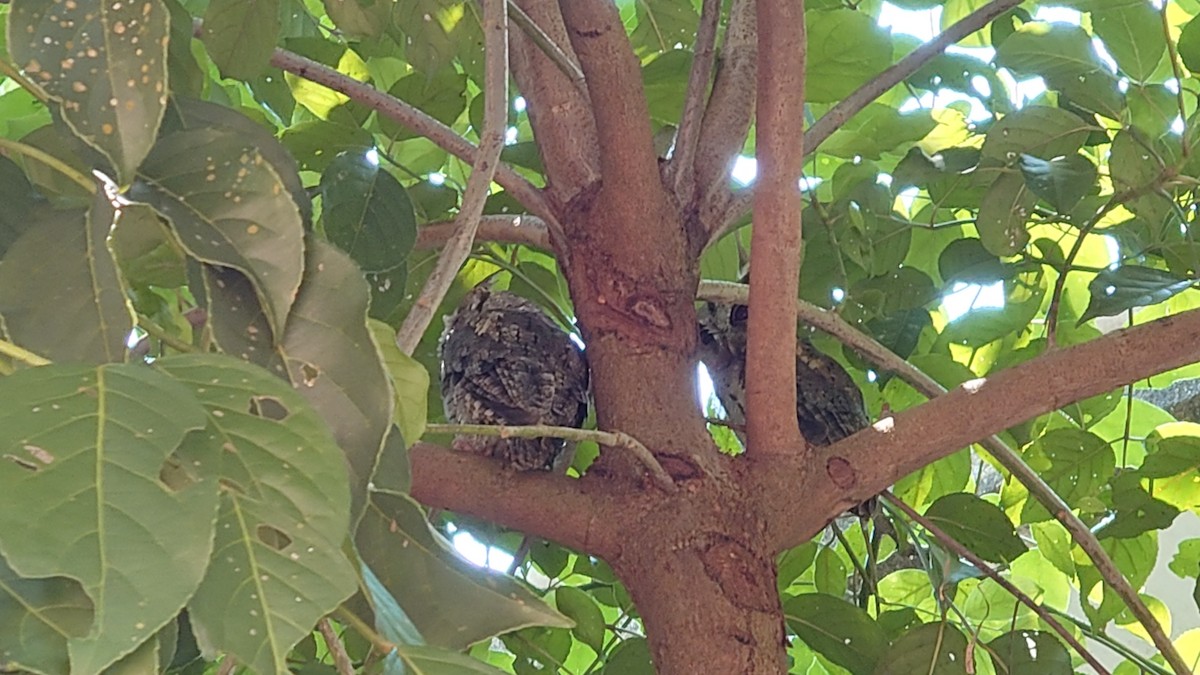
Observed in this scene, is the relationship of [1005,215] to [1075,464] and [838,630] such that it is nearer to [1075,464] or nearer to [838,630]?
[1075,464]

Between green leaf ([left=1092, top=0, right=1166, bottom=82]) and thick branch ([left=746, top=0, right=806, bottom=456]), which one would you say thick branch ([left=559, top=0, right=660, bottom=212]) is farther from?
green leaf ([left=1092, top=0, right=1166, bottom=82])

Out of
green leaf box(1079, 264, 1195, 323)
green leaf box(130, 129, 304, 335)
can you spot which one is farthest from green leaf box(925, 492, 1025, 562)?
green leaf box(130, 129, 304, 335)

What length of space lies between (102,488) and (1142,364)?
2.00ft

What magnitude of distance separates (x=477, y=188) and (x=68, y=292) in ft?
0.60

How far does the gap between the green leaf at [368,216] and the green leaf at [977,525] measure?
47 centimetres

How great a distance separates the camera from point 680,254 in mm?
816

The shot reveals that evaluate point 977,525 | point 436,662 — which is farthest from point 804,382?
point 436,662

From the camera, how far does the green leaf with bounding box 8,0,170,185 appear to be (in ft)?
1.13

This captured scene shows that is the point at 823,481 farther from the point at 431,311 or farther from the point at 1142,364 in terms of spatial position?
the point at 431,311

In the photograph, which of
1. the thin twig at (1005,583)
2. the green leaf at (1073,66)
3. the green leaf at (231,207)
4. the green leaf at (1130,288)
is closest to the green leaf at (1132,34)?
the green leaf at (1073,66)

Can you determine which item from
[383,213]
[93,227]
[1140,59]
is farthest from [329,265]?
[1140,59]

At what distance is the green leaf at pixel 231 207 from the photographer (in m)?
0.36

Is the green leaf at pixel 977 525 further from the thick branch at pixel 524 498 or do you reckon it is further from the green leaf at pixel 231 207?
the green leaf at pixel 231 207

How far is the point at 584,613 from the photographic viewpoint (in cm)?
96
